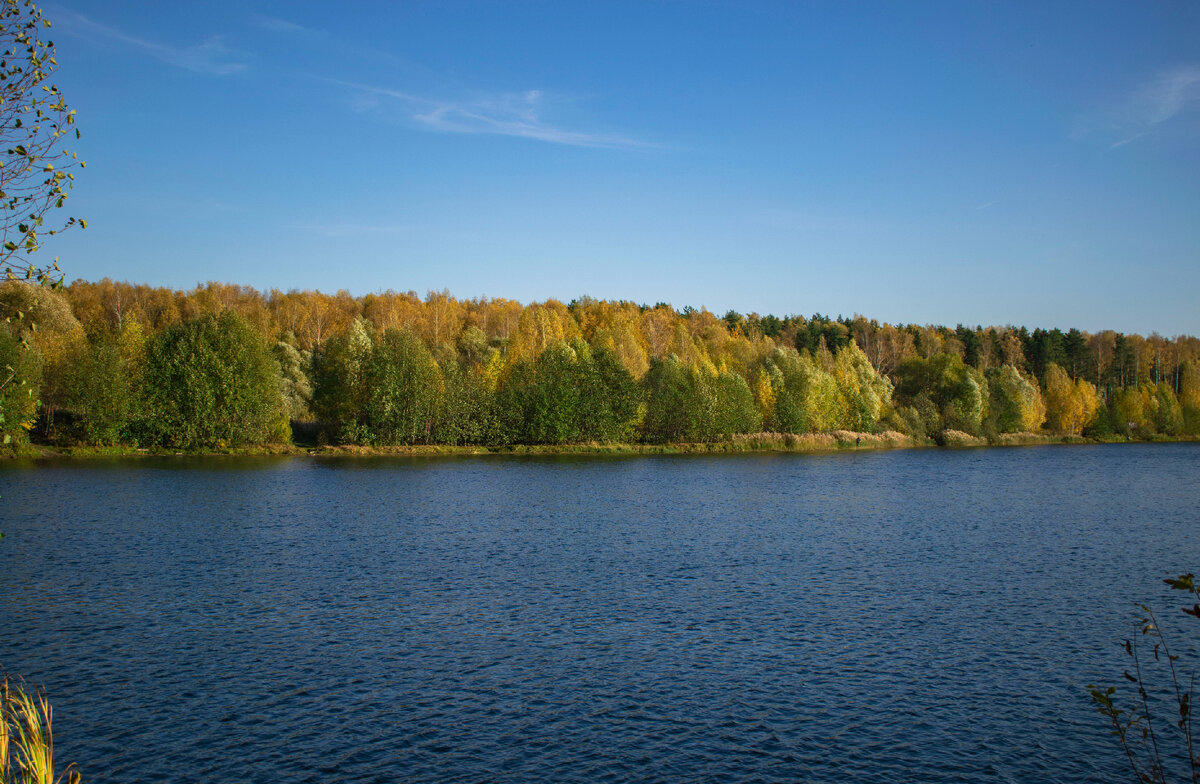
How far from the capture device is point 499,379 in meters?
86.4

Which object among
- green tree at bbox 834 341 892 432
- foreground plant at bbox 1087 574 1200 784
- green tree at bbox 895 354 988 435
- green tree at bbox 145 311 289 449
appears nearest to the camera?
foreground plant at bbox 1087 574 1200 784

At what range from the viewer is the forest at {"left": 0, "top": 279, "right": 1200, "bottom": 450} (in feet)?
223

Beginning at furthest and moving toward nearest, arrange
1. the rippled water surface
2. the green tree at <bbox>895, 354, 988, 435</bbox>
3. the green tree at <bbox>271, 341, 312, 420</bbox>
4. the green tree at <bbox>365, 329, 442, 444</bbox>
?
the green tree at <bbox>895, 354, 988, 435</bbox>
the green tree at <bbox>271, 341, 312, 420</bbox>
the green tree at <bbox>365, 329, 442, 444</bbox>
the rippled water surface

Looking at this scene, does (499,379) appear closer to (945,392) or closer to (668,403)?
(668,403)

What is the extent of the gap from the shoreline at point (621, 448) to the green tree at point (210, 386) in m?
1.52

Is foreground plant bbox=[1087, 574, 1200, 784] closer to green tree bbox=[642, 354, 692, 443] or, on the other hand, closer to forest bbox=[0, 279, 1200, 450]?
forest bbox=[0, 279, 1200, 450]

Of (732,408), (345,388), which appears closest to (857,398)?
(732,408)

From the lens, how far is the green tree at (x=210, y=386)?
67938 mm

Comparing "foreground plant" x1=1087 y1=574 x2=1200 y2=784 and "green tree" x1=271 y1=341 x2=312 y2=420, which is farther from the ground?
"green tree" x1=271 y1=341 x2=312 y2=420

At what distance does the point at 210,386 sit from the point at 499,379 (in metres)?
29.0

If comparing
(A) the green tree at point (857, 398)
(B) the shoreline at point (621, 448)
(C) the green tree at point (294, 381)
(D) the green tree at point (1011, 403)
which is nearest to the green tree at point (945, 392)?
(B) the shoreline at point (621, 448)

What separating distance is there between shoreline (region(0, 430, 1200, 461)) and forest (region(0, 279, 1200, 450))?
1164 mm

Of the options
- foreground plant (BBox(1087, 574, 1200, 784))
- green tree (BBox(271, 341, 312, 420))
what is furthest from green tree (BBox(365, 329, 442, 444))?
foreground plant (BBox(1087, 574, 1200, 784))

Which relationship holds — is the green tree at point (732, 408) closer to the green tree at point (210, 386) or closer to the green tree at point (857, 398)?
the green tree at point (857, 398)
